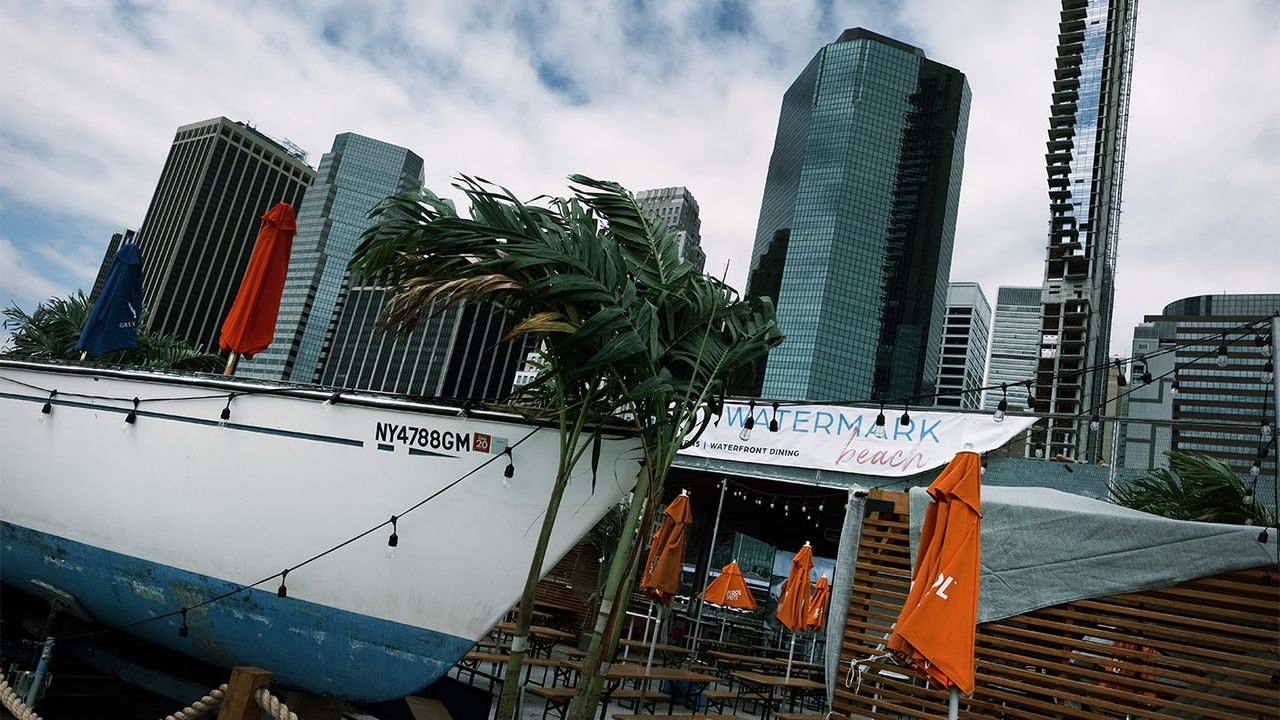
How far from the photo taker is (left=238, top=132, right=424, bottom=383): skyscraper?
119375 millimetres

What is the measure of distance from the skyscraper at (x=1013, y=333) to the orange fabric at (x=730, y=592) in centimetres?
18477

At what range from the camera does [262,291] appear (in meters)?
7.11

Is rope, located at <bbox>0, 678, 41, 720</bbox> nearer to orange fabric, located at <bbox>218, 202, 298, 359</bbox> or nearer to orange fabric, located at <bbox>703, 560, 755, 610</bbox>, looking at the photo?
orange fabric, located at <bbox>218, 202, 298, 359</bbox>

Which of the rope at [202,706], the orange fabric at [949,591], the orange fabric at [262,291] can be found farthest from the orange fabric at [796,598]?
the rope at [202,706]

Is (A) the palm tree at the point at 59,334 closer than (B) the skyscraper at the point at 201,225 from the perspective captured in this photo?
Yes

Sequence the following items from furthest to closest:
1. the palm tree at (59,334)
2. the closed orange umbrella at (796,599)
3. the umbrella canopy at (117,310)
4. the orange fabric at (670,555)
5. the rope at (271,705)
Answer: the palm tree at (59,334)
the closed orange umbrella at (796,599)
the umbrella canopy at (117,310)
the orange fabric at (670,555)
the rope at (271,705)

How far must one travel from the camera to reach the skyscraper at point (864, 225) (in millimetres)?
101562

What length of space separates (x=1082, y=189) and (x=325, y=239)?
109039mm

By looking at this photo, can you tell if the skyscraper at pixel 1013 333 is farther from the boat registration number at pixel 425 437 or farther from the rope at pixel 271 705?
the rope at pixel 271 705

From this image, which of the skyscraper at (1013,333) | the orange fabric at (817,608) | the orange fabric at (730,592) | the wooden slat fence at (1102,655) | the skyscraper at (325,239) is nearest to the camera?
the wooden slat fence at (1102,655)

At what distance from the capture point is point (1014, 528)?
5.47 m

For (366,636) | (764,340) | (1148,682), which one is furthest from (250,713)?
(1148,682)

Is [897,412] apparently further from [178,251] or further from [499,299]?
[178,251]

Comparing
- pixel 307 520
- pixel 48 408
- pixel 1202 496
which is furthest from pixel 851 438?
pixel 48 408
